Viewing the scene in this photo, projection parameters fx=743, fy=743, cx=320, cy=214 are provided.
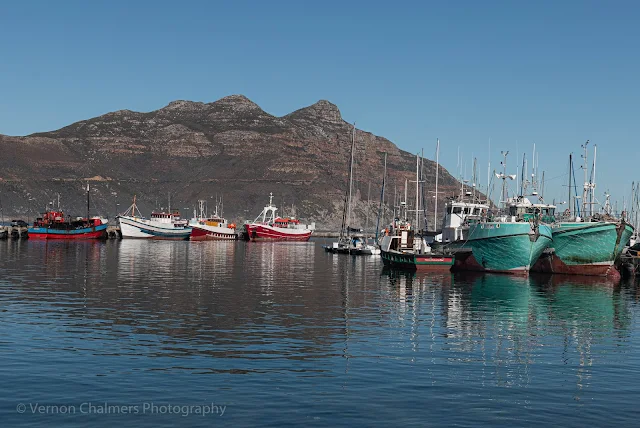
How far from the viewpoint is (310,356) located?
27.8 m

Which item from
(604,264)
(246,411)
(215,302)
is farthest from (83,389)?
(604,264)

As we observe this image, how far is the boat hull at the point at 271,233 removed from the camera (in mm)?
173375

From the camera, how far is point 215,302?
147 ft

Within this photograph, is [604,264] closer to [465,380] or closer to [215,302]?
[215,302]

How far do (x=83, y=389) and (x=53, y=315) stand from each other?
16391 mm

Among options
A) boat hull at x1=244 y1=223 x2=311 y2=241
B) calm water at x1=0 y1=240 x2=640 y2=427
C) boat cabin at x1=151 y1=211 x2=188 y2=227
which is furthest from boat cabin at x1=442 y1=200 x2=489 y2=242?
boat cabin at x1=151 y1=211 x2=188 y2=227

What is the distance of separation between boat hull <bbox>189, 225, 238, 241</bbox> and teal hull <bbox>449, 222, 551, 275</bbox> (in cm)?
9580

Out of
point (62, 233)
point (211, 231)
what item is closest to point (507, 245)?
point (62, 233)

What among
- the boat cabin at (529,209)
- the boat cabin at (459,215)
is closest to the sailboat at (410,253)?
the boat cabin at (459,215)

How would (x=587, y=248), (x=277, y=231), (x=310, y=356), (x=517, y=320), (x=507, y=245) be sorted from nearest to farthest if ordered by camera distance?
(x=310, y=356), (x=517, y=320), (x=507, y=245), (x=587, y=248), (x=277, y=231)

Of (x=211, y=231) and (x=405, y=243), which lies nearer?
(x=405, y=243)

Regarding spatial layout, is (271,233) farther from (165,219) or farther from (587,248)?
(587,248)

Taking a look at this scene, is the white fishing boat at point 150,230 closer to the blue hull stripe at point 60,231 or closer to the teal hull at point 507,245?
the blue hull stripe at point 60,231

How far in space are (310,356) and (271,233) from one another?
14876cm
